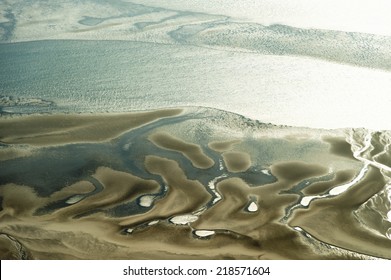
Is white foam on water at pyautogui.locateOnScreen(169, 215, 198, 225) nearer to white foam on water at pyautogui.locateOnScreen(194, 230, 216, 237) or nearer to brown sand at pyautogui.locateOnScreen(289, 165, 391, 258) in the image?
white foam on water at pyautogui.locateOnScreen(194, 230, 216, 237)

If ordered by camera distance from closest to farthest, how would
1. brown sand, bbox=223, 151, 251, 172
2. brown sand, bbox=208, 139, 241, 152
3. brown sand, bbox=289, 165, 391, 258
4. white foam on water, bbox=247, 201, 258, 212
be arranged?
brown sand, bbox=289, 165, 391, 258 → white foam on water, bbox=247, 201, 258, 212 → brown sand, bbox=223, 151, 251, 172 → brown sand, bbox=208, 139, 241, 152

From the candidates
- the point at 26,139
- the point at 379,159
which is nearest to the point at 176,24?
the point at 26,139

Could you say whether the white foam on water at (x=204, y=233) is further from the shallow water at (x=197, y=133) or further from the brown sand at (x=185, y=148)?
the brown sand at (x=185, y=148)

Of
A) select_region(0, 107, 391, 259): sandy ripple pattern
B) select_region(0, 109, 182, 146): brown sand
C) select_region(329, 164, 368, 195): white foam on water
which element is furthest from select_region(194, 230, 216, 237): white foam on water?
select_region(0, 109, 182, 146): brown sand

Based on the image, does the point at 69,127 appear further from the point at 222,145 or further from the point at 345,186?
the point at 345,186

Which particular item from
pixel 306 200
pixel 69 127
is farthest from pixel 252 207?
pixel 69 127

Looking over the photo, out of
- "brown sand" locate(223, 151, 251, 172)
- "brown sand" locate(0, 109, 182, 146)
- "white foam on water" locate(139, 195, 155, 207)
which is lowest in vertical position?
"white foam on water" locate(139, 195, 155, 207)

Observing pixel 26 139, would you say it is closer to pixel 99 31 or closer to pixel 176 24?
pixel 99 31
